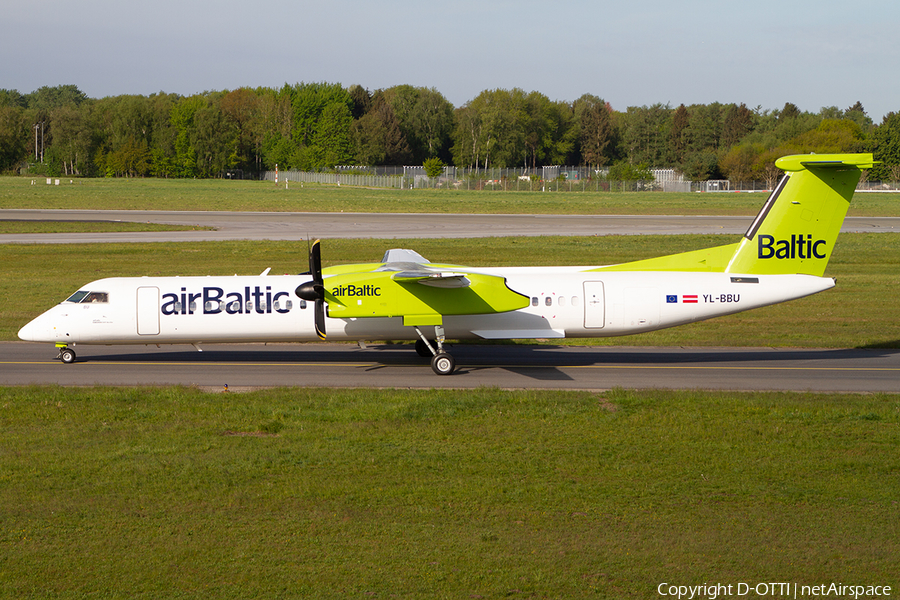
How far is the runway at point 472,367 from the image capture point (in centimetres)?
2094

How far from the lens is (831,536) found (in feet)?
36.2

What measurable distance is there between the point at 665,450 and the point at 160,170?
17021cm

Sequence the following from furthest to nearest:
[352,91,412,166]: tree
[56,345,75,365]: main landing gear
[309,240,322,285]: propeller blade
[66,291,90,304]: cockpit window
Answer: [352,91,412,166]: tree
[56,345,75,365]: main landing gear
[66,291,90,304]: cockpit window
[309,240,322,285]: propeller blade

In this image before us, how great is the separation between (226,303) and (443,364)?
6.29 meters

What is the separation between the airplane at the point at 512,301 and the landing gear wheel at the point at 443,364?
0.03m

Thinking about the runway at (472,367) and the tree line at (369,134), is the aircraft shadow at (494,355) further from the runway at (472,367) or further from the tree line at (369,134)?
the tree line at (369,134)

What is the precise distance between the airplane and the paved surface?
30297mm

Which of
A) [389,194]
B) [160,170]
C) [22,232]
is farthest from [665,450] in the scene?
[160,170]

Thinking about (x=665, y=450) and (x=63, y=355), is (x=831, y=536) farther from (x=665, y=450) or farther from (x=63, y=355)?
(x=63, y=355)

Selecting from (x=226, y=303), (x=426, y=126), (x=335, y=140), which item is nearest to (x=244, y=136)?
(x=335, y=140)

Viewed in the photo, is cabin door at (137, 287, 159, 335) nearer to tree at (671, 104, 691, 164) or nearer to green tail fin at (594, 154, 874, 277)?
green tail fin at (594, 154, 874, 277)

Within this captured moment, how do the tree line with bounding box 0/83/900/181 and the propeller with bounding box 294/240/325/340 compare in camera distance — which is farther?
the tree line with bounding box 0/83/900/181

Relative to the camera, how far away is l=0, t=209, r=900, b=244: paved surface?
56188 millimetres
